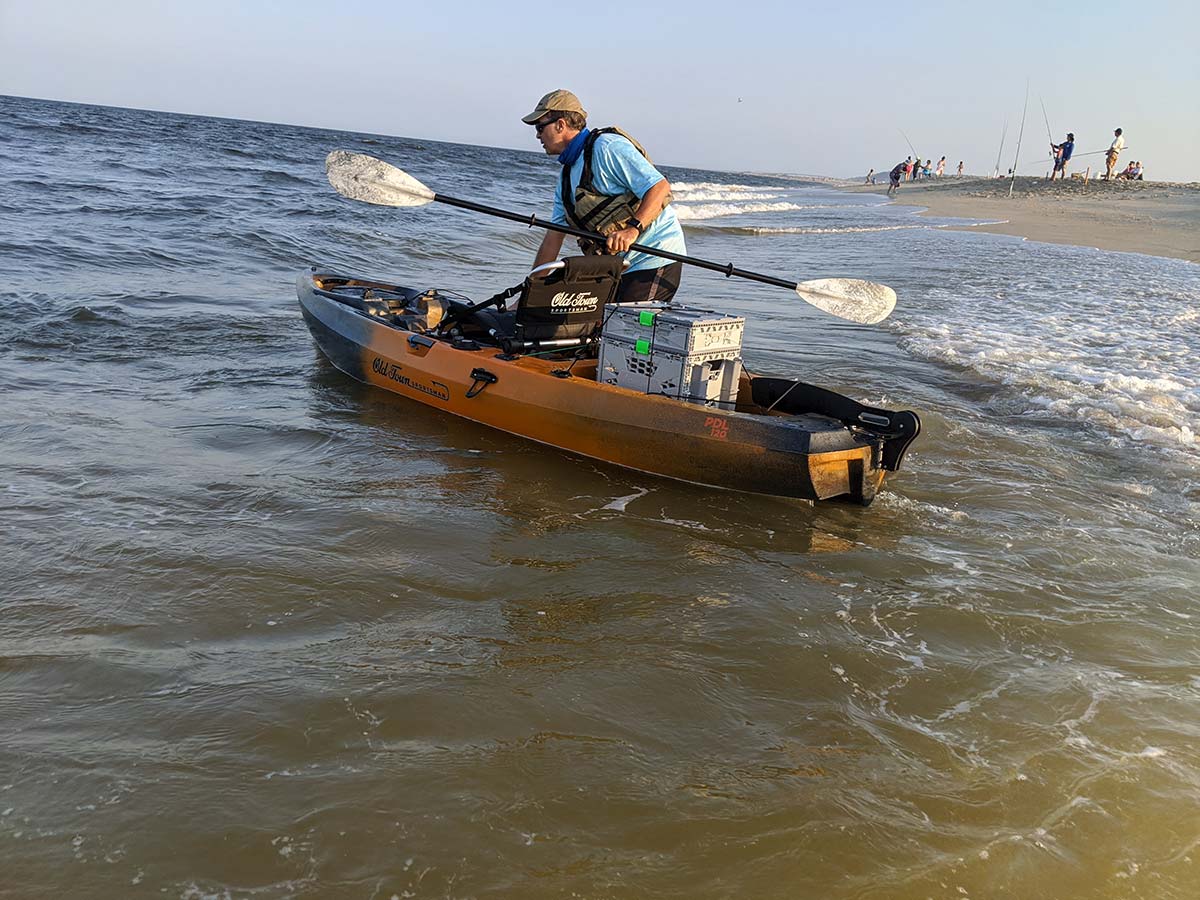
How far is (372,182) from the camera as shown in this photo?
640 centimetres

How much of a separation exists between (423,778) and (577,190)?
4059 mm

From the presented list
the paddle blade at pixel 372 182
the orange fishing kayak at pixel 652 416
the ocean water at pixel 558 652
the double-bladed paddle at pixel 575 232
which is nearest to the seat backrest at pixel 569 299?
the orange fishing kayak at pixel 652 416

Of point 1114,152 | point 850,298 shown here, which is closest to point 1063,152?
point 1114,152

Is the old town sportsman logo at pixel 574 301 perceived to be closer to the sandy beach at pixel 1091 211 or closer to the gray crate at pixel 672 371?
the gray crate at pixel 672 371

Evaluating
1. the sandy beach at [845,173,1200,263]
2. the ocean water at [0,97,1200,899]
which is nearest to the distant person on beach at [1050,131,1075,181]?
the sandy beach at [845,173,1200,263]

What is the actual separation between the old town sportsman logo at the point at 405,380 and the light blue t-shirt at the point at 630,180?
1.34 m

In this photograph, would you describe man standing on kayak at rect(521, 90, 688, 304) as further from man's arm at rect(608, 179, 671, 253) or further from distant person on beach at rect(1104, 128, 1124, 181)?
distant person on beach at rect(1104, 128, 1124, 181)

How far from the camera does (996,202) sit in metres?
32.6

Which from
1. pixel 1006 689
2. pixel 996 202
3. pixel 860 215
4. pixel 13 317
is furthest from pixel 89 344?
pixel 996 202

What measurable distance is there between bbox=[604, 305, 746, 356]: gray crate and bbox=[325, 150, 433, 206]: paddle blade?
1.98 m

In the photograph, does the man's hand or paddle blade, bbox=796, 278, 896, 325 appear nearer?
the man's hand

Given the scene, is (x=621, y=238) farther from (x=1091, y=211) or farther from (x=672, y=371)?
(x=1091, y=211)

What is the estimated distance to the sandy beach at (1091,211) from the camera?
19.8 meters

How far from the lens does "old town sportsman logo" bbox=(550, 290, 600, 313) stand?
5.70m
